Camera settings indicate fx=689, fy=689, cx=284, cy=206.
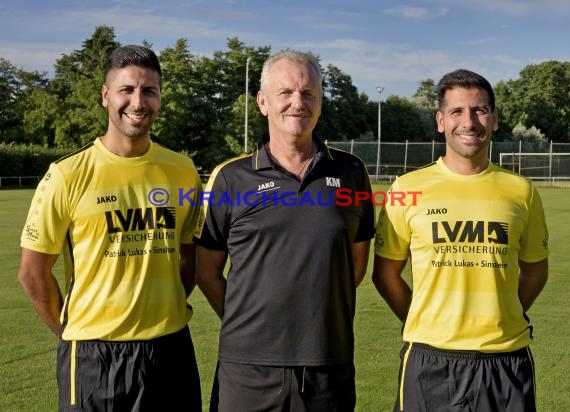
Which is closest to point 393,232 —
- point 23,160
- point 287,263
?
point 287,263

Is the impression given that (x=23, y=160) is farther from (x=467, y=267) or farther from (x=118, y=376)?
(x=467, y=267)

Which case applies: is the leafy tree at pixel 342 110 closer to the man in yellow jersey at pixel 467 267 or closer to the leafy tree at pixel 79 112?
the leafy tree at pixel 79 112

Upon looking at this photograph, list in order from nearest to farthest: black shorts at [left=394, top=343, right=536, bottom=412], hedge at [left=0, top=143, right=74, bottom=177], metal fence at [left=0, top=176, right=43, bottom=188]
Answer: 1. black shorts at [left=394, top=343, right=536, bottom=412]
2. metal fence at [left=0, top=176, right=43, bottom=188]
3. hedge at [left=0, top=143, right=74, bottom=177]

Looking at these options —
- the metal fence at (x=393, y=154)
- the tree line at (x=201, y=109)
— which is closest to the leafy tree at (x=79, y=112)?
the tree line at (x=201, y=109)

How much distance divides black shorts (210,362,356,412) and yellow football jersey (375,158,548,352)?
435mm

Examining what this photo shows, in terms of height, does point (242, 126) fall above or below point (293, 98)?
above

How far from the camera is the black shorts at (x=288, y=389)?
10.1 feet

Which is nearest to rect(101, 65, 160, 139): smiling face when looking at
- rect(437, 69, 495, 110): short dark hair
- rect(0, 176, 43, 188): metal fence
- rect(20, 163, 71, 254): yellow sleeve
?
rect(20, 163, 71, 254): yellow sleeve

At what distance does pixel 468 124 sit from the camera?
10.5ft

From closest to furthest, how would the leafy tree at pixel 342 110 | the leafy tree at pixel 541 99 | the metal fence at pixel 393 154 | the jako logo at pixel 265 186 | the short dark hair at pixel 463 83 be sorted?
the jako logo at pixel 265 186
the short dark hair at pixel 463 83
the metal fence at pixel 393 154
the leafy tree at pixel 342 110
the leafy tree at pixel 541 99

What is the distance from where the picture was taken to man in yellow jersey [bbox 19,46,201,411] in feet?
10.6

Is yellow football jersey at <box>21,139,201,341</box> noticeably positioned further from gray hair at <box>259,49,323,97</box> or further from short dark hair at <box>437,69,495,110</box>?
short dark hair at <box>437,69,495,110</box>

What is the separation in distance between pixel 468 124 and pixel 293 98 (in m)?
0.83

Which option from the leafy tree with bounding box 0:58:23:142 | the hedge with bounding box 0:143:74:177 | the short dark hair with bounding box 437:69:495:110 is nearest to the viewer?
the short dark hair with bounding box 437:69:495:110
